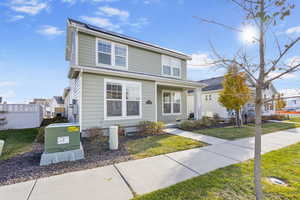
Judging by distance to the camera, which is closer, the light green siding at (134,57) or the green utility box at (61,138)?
the green utility box at (61,138)

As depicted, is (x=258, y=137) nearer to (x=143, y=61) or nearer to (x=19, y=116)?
(x=143, y=61)

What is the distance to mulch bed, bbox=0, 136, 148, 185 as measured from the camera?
3.05 m

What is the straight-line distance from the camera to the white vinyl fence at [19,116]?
9063 millimetres

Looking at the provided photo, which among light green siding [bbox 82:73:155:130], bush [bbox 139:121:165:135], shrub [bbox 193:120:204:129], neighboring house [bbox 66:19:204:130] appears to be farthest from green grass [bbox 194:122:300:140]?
light green siding [bbox 82:73:155:130]

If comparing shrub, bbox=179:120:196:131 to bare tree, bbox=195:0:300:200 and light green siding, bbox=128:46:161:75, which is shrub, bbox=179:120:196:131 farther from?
bare tree, bbox=195:0:300:200

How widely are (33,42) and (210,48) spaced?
12083 mm

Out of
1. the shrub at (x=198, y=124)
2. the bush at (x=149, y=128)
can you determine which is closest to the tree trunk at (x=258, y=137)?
the bush at (x=149, y=128)

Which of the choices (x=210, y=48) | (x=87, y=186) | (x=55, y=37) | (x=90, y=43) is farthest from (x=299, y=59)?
(x=55, y=37)

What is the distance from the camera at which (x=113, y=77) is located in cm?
718

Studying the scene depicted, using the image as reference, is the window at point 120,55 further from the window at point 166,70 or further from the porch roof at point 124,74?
the window at point 166,70

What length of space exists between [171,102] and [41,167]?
9.72 metres

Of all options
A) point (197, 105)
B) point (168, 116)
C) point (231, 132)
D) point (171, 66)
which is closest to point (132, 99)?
point (168, 116)

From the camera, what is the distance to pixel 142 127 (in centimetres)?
735

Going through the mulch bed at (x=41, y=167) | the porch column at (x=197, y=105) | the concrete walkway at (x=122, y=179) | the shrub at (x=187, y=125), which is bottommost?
the mulch bed at (x=41, y=167)
